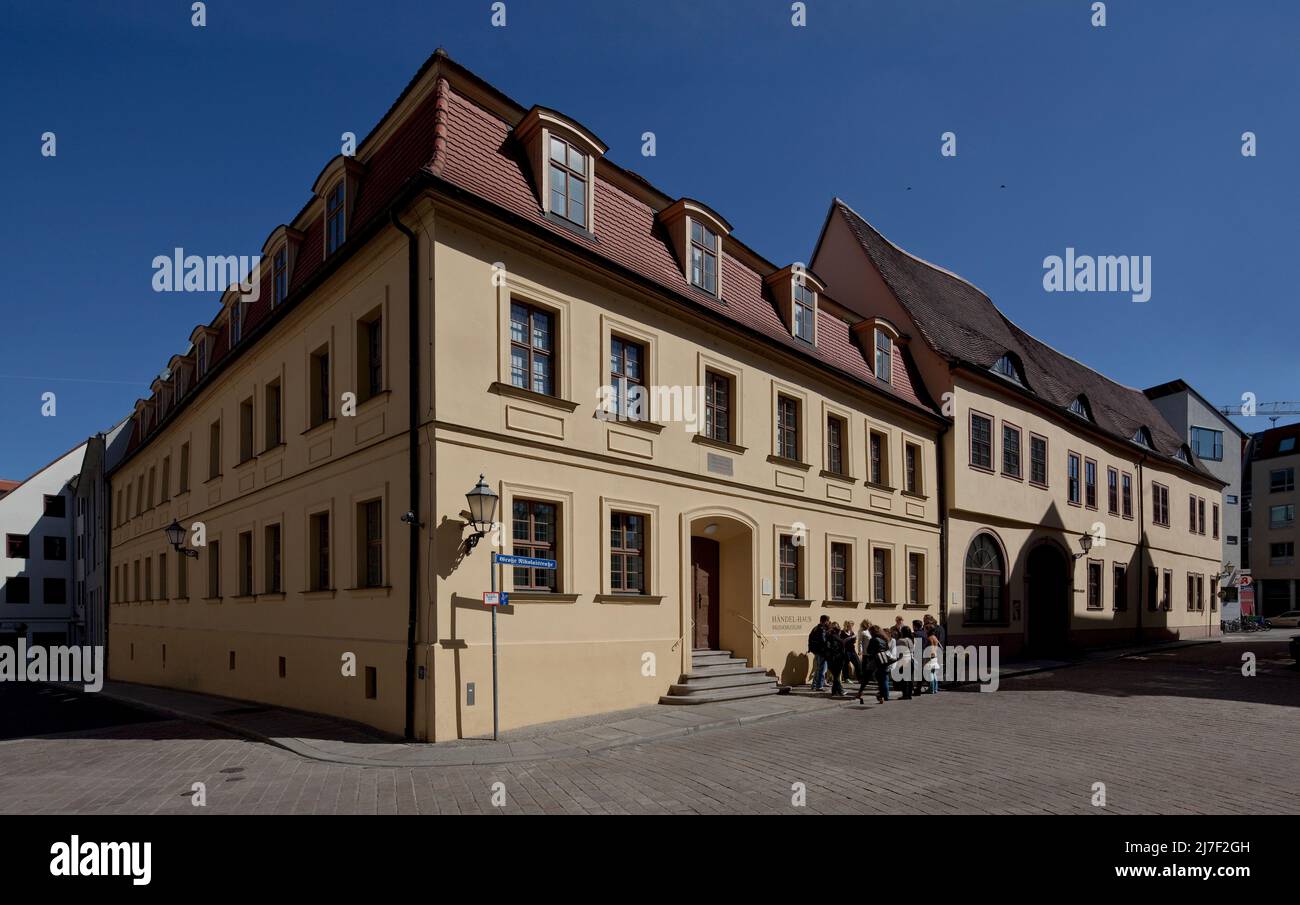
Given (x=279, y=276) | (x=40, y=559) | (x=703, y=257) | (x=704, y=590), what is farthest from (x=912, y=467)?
(x=40, y=559)

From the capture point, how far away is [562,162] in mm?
14711

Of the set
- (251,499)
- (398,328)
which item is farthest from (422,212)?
(251,499)

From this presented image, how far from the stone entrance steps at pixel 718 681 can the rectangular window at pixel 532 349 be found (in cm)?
598

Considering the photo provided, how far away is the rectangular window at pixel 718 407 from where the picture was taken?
57.5 ft

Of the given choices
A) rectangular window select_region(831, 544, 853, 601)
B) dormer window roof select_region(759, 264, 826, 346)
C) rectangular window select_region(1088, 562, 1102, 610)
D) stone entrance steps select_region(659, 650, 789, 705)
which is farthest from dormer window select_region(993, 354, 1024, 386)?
stone entrance steps select_region(659, 650, 789, 705)

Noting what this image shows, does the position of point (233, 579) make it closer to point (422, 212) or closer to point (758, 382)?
point (422, 212)

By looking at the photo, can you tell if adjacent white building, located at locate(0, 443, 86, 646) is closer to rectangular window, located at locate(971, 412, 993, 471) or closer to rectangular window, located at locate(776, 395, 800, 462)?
rectangular window, located at locate(776, 395, 800, 462)

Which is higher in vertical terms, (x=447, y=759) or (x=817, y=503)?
(x=817, y=503)

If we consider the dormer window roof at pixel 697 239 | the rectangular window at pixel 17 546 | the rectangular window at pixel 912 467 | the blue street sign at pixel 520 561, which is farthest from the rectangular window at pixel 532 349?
the rectangular window at pixel 17 546

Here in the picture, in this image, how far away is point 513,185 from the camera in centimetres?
1386

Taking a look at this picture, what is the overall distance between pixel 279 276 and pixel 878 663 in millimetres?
15295

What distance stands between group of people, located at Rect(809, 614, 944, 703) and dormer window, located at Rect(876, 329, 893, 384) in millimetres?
7438

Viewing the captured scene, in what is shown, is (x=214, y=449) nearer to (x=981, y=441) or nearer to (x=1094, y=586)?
(x=981, y=441)

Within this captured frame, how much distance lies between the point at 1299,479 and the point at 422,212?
7474 cm
